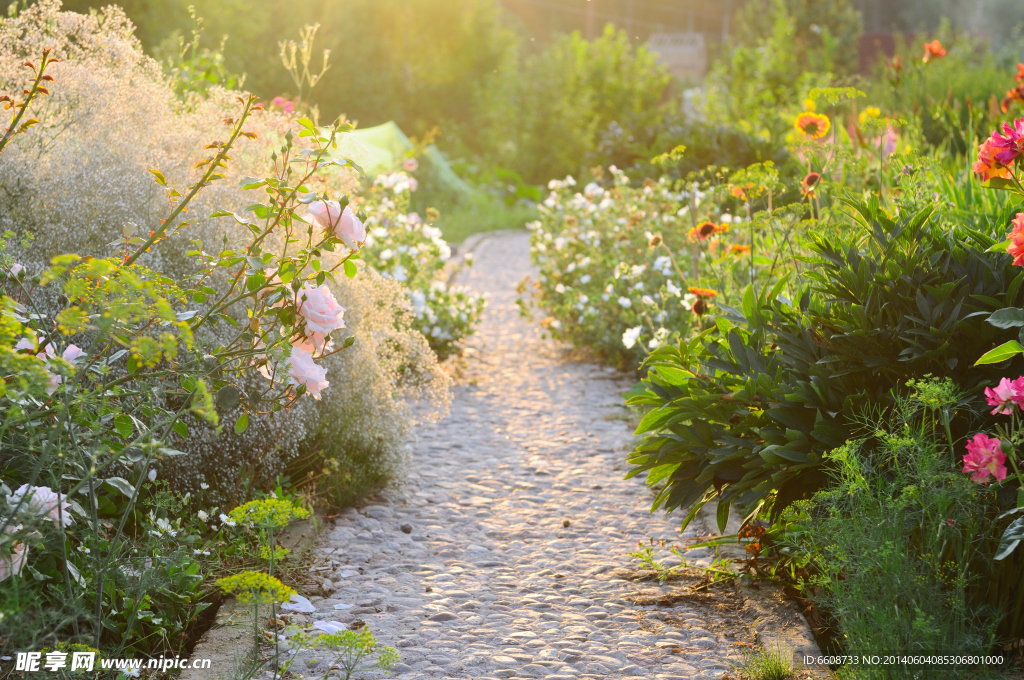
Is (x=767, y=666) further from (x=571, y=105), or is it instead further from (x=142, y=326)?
(x=571, y=105)

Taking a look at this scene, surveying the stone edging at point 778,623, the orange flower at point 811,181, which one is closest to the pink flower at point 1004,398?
the stone edging at point 778,623

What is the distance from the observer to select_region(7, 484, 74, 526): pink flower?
171 cm

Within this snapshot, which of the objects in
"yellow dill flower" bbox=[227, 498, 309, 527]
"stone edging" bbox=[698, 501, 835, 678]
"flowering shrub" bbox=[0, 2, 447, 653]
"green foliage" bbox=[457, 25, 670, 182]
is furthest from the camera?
"green foliage" bbox=[457, 25, 670, 182]

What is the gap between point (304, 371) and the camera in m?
2.22

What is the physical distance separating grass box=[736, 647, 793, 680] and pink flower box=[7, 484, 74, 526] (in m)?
1.82

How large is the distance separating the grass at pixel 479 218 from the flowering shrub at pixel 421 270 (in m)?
5.19

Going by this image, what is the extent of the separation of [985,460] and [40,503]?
221 centimetres

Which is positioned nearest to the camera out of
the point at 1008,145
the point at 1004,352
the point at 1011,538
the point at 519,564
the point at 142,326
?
the point at 1011,538

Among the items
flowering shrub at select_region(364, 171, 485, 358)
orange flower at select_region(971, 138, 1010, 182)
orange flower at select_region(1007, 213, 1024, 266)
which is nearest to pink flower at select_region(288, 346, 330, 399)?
orange flower at select_region(1007, 213, 1024, 266)

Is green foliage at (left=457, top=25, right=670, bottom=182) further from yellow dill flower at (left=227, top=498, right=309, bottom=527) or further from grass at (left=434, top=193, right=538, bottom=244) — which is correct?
yellow dill flower at (left=227, top=498, right=309, bottom=527)

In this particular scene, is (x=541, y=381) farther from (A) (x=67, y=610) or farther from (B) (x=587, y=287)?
(A) (x=67, y=610)

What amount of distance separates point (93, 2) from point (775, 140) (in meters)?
9.84

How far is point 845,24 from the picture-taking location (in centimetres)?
1919

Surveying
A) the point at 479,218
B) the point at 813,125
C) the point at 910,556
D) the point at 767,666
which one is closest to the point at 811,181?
the point at 813,125
